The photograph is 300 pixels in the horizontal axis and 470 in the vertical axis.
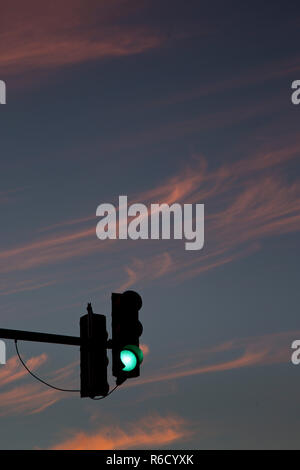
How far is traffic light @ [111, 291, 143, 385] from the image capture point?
24.7 feet

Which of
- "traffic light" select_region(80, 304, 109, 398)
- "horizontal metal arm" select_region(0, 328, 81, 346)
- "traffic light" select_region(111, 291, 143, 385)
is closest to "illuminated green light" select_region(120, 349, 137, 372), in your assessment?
"traffic light" select_region(111, 291, 143, 385)

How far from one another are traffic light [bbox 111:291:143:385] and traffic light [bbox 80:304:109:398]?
0.47 ft

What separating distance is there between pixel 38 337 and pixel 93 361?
79 cm

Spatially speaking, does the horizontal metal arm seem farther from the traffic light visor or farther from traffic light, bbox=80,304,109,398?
the traffic light visor

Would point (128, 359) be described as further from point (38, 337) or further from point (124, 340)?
point (38, 337)

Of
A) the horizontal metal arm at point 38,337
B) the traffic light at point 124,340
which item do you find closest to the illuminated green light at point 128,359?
the traffic light at point 124,340

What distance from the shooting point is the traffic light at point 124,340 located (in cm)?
752

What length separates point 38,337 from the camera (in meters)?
6.96
